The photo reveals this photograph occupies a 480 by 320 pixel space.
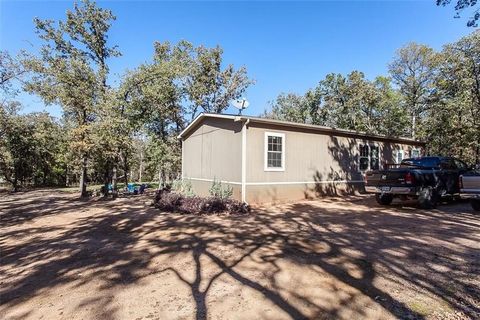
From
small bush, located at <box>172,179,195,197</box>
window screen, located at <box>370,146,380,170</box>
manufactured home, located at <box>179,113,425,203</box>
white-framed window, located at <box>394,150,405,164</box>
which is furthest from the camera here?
white-framed window, located at <box>394,150,405,164</box>

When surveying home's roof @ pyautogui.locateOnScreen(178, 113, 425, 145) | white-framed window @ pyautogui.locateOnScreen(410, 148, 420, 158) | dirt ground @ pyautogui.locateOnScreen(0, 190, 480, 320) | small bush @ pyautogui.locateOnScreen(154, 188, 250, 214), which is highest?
home's roof @ pyautogui.locateOnScreen(178, 113, 425, 145)

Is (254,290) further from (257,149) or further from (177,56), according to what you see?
(177,56)

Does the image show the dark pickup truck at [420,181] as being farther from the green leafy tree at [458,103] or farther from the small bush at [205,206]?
the green leafy tree at [458,103]

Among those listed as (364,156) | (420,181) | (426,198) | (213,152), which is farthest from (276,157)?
(364,156)

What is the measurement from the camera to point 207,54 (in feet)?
75.3

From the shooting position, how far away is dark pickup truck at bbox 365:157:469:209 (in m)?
9.61

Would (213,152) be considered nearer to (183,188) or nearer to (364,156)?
(183,188)

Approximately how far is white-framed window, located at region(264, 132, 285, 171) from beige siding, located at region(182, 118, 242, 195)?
3.80 ft

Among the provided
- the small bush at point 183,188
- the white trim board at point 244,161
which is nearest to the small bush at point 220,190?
the white trim board at point 244,161

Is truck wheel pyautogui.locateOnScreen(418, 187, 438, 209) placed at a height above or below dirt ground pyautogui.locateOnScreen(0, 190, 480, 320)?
above

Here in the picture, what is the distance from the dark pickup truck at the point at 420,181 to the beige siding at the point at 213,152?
4.94 meters

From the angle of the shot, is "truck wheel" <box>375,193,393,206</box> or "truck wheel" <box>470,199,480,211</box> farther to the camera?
"truck wheel" <box>375,193,393,206</box>

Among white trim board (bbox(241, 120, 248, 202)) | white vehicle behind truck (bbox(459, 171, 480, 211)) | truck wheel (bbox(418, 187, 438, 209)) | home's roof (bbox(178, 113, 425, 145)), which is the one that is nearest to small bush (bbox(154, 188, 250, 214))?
white trim board (bbox(241, 120, 248, 202))

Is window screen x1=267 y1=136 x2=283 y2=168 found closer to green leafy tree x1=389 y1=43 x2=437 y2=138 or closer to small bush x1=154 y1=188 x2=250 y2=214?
small bush x1=154 y1=188 x2=250 y2=214
